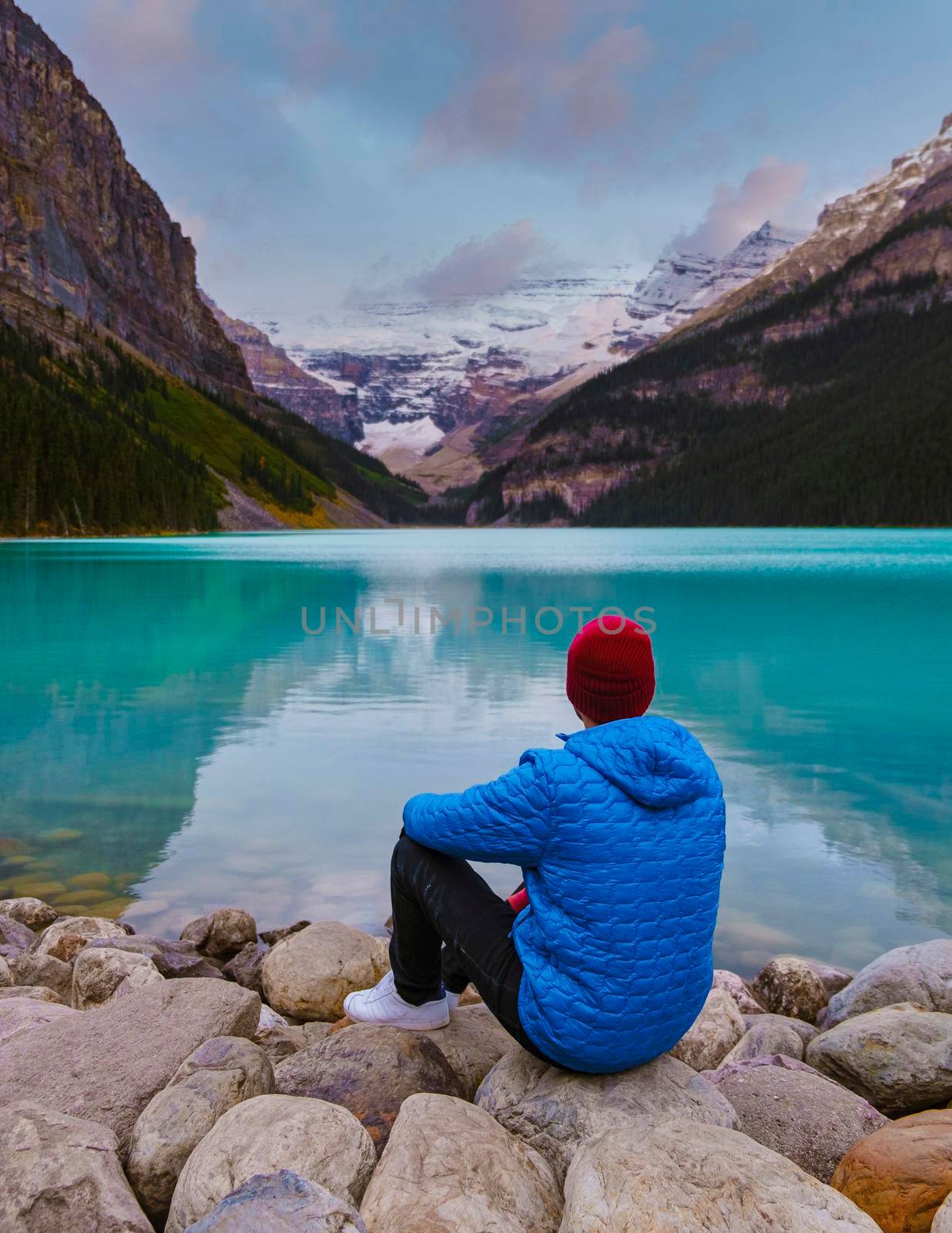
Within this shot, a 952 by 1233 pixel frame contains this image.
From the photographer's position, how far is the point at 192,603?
36.4 m

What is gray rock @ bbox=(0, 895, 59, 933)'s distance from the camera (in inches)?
294

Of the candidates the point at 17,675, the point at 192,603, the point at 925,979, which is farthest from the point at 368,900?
the point at 192,603

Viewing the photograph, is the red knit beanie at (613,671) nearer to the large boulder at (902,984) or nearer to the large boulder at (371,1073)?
the large boulder at (371,1073)

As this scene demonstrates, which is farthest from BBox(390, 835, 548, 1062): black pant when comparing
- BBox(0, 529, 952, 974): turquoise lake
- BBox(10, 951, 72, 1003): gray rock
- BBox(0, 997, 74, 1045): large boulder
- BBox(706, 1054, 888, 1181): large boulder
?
BBox(0, 529, 952, 974): turquoise lake

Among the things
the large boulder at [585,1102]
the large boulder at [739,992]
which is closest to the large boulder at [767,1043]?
the large boulder at [739,992]

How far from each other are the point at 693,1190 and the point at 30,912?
6500 millimetres

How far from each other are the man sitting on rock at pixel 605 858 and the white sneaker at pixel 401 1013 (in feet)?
2.39

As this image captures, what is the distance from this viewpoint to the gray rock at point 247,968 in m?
6.36

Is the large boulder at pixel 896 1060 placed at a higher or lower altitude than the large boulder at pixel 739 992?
higher

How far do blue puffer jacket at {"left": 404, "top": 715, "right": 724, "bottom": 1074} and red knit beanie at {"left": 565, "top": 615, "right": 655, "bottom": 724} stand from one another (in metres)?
0.20

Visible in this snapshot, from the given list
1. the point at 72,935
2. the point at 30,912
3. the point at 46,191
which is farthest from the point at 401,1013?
the point at 46,191

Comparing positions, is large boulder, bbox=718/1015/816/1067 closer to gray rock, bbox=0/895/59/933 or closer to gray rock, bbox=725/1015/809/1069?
gray rock, bbox=725/1015/809/1069

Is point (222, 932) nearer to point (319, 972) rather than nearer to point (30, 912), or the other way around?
point (319, 972)

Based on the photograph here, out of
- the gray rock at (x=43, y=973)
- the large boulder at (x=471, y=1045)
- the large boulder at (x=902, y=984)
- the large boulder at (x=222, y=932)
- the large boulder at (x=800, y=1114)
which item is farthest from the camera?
the large boulder at (x=222, y=932)
